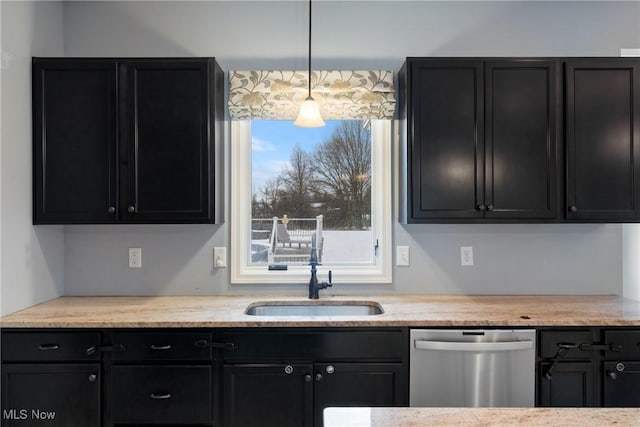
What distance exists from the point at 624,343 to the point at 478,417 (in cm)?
140

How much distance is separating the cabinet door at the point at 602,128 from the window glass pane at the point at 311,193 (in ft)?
3.87

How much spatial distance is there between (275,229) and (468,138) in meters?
1.31

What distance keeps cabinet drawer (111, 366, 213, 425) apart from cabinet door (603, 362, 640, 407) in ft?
6.37

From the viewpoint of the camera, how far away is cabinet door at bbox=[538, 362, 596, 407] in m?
1.97

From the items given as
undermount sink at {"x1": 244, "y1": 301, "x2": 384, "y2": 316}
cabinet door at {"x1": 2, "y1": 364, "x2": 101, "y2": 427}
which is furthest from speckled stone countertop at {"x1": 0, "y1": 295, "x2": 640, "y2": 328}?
cabinet door at {"x1": 2, "y1": 364, "x2": 101, "y2": 427}

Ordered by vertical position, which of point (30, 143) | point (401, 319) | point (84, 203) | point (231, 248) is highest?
point (30, 143)

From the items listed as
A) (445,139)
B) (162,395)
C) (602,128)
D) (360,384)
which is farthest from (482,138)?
(162,395)

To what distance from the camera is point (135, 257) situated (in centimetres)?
255

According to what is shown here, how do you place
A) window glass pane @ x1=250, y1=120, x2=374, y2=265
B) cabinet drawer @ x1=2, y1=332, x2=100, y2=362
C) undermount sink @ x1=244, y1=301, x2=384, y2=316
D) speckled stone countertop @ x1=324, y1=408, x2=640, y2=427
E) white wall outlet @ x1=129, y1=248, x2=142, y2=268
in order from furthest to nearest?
window glass pane @ x1=250, y1=120, x2=374, y2=265, white wall outlet @ x1=129, y1=248, x2=142, y2=268, undermount sink @ x1=244, y1=301, x2=384, y2=316, cabinet drawer @ x1=2, y1=332, x2=100, y2=362, speckled stone countertop @ x1=324, y1=408, x2=640, y2=427

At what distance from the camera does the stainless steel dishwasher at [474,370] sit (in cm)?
195

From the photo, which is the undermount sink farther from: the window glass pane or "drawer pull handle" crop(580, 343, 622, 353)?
"drawer pull handle" crop(580, 343, 622, 353)

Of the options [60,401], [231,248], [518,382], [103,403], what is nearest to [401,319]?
[518,382]

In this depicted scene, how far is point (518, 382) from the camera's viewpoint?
1.96 meters

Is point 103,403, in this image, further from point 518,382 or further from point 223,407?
point 518,382
